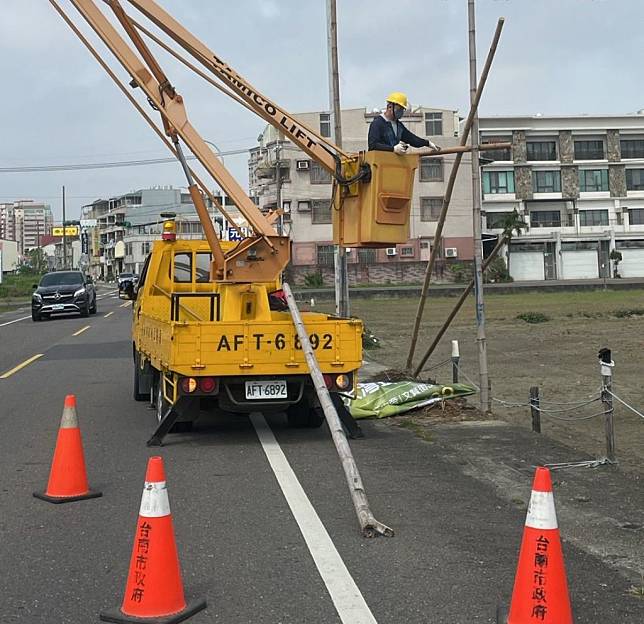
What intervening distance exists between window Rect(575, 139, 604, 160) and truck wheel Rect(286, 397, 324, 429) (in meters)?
69.3

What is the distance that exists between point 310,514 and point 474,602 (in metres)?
2.05

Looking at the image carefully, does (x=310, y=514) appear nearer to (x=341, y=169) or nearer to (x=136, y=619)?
(x=136, y=619)

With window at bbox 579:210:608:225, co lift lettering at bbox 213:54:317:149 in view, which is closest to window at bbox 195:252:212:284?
co lift lettering at bbox 213:54:317:149

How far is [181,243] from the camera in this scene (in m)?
12.1

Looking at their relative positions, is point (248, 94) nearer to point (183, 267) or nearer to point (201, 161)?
point (201, 161)

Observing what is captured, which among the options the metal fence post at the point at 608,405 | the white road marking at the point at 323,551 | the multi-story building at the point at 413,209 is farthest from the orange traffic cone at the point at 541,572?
the multi-story building at the point at 413,209

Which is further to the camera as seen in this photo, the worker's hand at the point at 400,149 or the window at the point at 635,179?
the window at the point at 635,179

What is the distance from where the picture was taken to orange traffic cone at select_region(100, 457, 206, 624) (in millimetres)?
4582

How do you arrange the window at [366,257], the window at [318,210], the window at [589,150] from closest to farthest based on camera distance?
the window at [318,210] → the window at [366,257] → the window at [589,150]

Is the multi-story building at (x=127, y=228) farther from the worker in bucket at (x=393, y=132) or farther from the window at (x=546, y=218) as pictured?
the worker in bucket at (x=393, y=132)

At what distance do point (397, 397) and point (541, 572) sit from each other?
289 inches

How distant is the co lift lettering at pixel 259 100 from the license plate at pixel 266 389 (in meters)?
2.85

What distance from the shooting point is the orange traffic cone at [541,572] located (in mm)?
4242

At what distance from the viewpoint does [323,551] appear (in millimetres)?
5734
